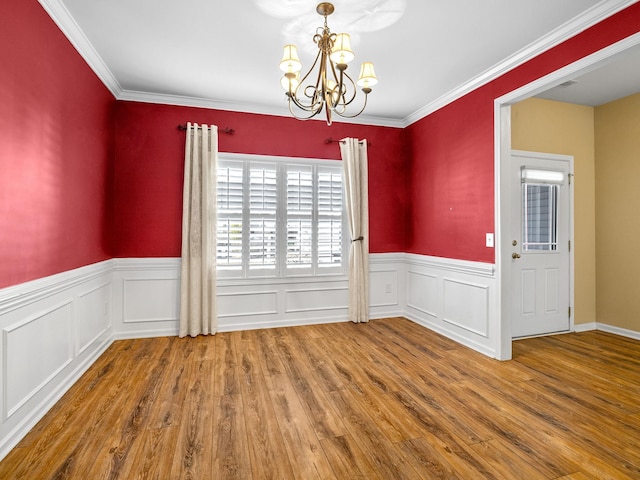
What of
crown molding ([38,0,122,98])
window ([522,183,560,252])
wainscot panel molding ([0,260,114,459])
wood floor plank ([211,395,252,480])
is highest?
crown molding ([38,0,122,98])

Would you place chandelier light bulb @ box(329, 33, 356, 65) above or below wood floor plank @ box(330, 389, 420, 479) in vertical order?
above

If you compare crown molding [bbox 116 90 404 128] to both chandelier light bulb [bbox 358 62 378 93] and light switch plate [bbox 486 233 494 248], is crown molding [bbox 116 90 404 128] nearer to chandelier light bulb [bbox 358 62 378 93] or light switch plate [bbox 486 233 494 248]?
chandelier light bulb [bbox 358 62 378 93]

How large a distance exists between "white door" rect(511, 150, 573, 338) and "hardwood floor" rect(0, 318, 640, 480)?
1.75ft

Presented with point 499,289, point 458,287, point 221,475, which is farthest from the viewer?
point 458,287

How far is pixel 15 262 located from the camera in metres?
2.05

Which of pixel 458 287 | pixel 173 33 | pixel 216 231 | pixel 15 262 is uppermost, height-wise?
pixel 173 33

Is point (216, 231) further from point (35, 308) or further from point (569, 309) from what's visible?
point (569, 309)

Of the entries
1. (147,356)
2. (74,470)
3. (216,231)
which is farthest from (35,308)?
(216,231)

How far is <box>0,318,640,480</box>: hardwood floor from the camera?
72.4 inches

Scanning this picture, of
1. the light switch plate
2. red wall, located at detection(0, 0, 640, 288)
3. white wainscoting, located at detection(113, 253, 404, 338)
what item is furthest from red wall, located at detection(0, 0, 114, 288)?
the light switch plate

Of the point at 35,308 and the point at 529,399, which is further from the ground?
the point at 35,308

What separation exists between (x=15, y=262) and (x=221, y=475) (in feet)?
5.61

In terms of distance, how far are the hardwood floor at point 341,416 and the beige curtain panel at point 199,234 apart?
44 cm

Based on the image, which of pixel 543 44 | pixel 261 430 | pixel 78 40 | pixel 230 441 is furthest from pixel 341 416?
pixel 78 40
